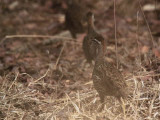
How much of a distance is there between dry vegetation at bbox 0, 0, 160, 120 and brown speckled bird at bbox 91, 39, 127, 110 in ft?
0.75

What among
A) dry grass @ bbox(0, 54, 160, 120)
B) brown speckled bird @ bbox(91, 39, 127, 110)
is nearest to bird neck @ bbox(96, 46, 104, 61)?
brown speckled bird @ bbox(91, 39, 127, 110)

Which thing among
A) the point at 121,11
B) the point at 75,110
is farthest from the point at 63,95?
the point at 121,11

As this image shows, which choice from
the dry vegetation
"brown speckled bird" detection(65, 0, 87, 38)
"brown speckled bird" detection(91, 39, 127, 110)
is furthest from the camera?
"brown speckled bird" detection(65, 0, 87, 38)

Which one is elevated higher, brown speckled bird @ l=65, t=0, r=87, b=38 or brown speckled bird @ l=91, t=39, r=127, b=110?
brown speckled bird @ l=65, t=0, r=87, b=38

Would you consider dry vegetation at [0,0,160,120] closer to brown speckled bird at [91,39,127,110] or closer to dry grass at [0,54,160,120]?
dry grass at [0,54,160,120]

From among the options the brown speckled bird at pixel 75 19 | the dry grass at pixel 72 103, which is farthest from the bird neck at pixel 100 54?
the brown speckled bird at pixel 75 19

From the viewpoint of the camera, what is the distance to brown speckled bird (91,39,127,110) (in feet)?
14.5

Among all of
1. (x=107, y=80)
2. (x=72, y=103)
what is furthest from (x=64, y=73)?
(x=107, y=80)

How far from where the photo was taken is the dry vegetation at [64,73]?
479cm

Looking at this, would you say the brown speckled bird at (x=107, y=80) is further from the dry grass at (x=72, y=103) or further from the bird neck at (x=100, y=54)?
the dry grass at (x=72, y=103)

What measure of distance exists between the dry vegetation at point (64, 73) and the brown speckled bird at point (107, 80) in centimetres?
23

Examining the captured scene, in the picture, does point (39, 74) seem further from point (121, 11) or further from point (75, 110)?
point (121, 11)

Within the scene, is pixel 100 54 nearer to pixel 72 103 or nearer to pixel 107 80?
pixel 107 80

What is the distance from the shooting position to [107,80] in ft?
14.7
